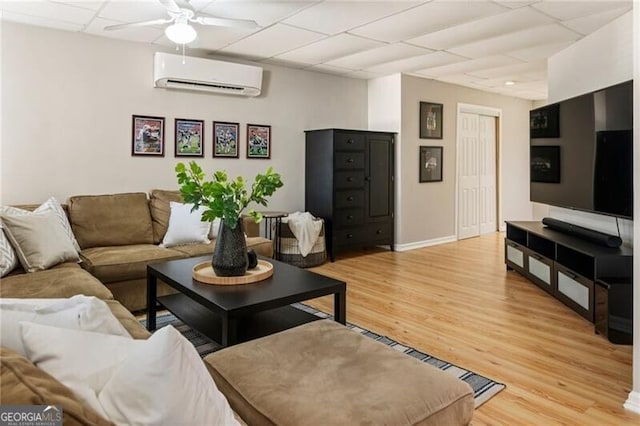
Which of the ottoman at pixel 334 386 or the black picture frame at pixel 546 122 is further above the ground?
the black picture frame at pixel 546 122

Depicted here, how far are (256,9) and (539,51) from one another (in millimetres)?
3045

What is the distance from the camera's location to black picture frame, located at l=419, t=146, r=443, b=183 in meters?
6.12

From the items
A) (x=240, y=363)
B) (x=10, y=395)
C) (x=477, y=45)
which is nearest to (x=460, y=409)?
(x=240, y=363)

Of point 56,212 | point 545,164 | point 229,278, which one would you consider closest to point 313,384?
point 229,278

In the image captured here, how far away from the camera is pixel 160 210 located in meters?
4.09

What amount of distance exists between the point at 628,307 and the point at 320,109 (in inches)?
157

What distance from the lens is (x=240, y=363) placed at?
155cm

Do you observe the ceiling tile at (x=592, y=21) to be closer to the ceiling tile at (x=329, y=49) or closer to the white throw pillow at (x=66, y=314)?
the ceiling tile at (x=329, y=49)

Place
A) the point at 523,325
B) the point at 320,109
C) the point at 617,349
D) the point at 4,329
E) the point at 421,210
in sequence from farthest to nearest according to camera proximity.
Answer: the point at 421,210
the point at 320,109
the point at 523,325
the point at 617,349
the point at 4,329

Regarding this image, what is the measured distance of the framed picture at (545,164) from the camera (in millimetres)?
4059

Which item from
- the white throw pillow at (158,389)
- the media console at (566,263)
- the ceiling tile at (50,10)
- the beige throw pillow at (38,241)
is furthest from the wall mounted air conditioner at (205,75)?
the white throw pillow at (158,389)

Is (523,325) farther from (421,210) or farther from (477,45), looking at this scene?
(421,210)

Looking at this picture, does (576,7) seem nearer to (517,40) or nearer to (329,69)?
(517,40)

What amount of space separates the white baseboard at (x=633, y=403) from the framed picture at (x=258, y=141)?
4.05m
